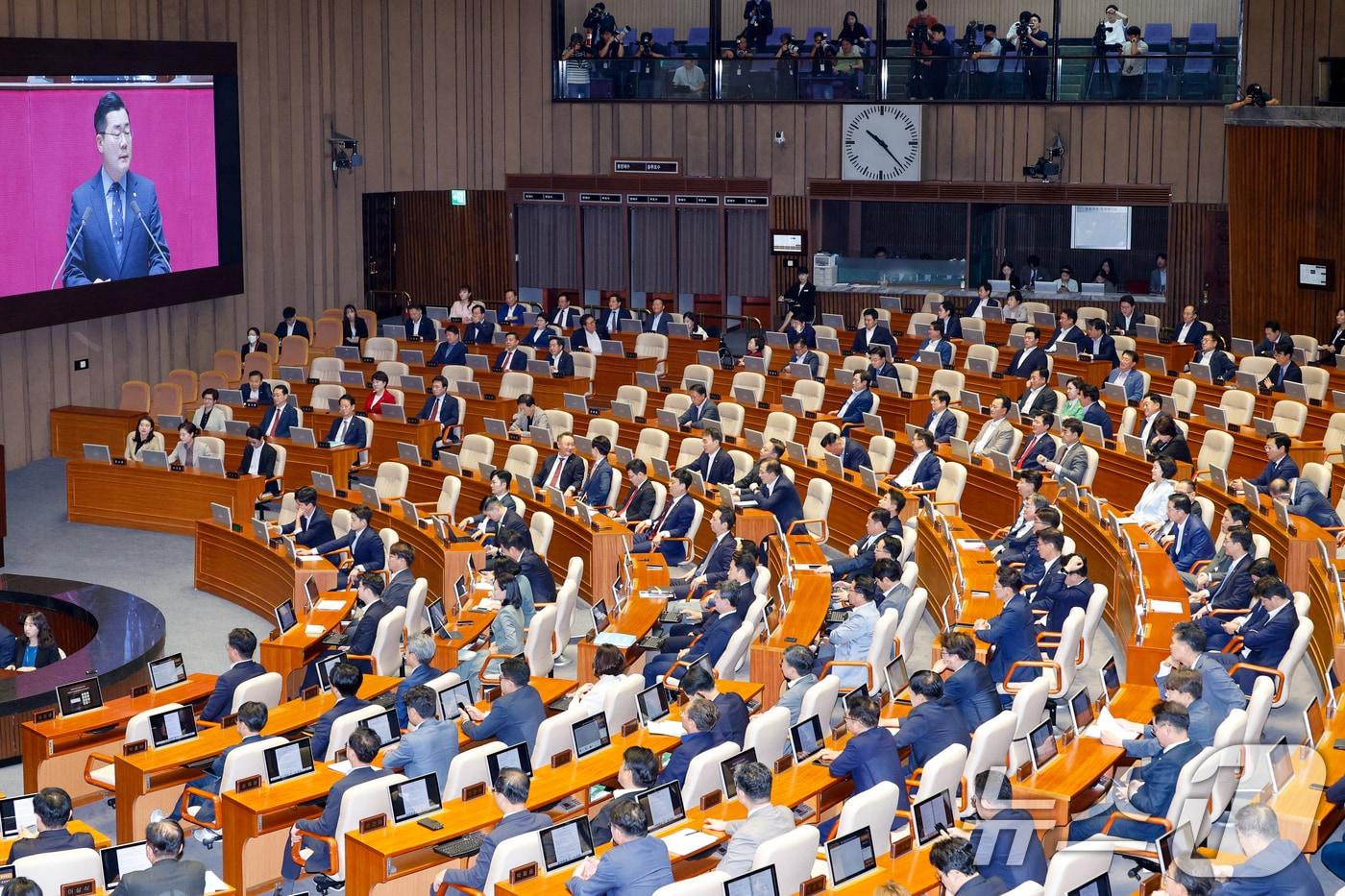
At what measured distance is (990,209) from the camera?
2236 cm

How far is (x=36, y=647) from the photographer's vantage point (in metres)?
11.7

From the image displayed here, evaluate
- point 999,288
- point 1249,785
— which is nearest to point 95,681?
point 1249,785

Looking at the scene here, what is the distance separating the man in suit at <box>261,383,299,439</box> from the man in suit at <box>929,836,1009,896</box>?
11.7 m

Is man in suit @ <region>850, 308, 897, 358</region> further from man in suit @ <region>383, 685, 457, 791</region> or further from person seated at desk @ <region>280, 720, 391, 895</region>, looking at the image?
person seated at desk @ <region>280, 720, 391, 895</region>

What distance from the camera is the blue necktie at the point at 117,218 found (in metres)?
18.5

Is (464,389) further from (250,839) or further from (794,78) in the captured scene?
(250,839)

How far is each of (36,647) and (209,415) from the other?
5.81 m

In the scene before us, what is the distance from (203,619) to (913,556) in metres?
5.83

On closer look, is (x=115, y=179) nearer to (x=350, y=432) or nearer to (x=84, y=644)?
(x=350, y=432)

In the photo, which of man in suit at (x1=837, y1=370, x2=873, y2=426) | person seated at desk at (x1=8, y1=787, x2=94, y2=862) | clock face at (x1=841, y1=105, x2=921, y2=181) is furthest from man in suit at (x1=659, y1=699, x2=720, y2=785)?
clock face at (x1=841, y1=105, x2=921, y2=181)

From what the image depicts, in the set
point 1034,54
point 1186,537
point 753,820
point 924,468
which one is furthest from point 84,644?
point 1034,54

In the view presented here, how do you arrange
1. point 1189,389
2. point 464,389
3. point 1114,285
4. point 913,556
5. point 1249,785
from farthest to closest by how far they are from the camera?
point 1114,285 < point 464,389 < point 1189,389 < point 913,556 < point 1249,785

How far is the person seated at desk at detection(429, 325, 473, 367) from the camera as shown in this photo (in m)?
19.1

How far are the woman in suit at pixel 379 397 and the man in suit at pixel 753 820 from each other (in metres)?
10.6
